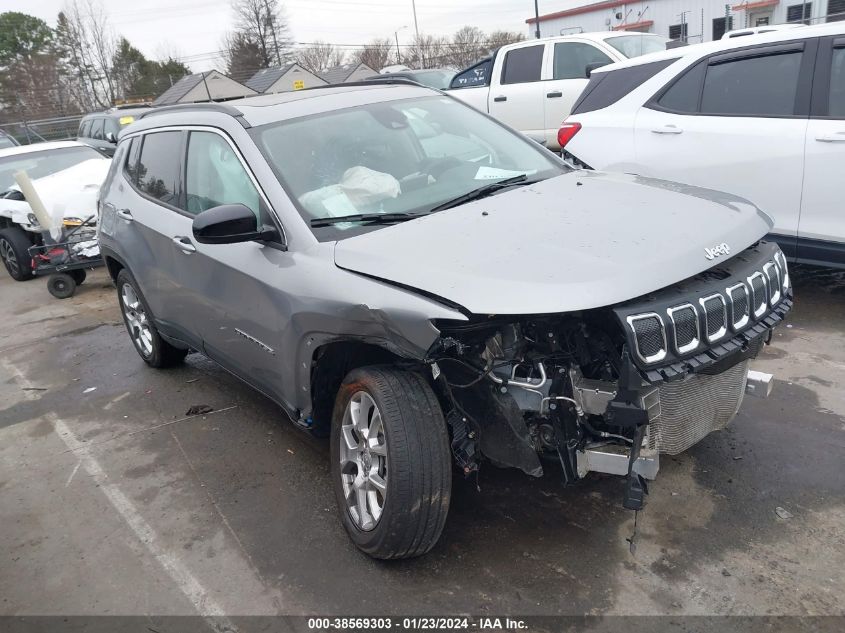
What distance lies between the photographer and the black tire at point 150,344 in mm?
5246

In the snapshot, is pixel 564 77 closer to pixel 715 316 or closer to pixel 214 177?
pixel 214 177

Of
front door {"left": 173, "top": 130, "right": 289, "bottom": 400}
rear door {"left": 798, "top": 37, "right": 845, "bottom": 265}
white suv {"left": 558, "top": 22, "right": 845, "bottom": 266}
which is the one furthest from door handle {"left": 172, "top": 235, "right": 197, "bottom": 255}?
rear door {"left": 798, "top": 37, "right": 845, "bottom": 265}

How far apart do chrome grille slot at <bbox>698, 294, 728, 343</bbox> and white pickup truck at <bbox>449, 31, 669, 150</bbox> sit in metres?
7.94

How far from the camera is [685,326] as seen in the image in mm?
2590

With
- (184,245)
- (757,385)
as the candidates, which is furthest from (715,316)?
(184,245)

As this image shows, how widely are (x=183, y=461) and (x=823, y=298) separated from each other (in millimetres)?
4791

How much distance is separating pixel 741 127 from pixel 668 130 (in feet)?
1.92

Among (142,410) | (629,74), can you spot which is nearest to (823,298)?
(629,74)

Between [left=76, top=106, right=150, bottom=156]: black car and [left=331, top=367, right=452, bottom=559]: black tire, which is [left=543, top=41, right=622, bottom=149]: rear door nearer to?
[left=331, top=367, right=452, bottom=559]: black tire

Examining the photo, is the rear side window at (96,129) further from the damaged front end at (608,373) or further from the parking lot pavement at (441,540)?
the damaged front end at (608,373)

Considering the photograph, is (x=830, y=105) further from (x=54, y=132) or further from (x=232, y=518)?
(x=54, y=132)

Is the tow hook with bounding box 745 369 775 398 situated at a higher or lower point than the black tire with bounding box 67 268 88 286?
higher

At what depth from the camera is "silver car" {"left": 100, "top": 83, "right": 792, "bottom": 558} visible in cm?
264

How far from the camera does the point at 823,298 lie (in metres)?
5.69
